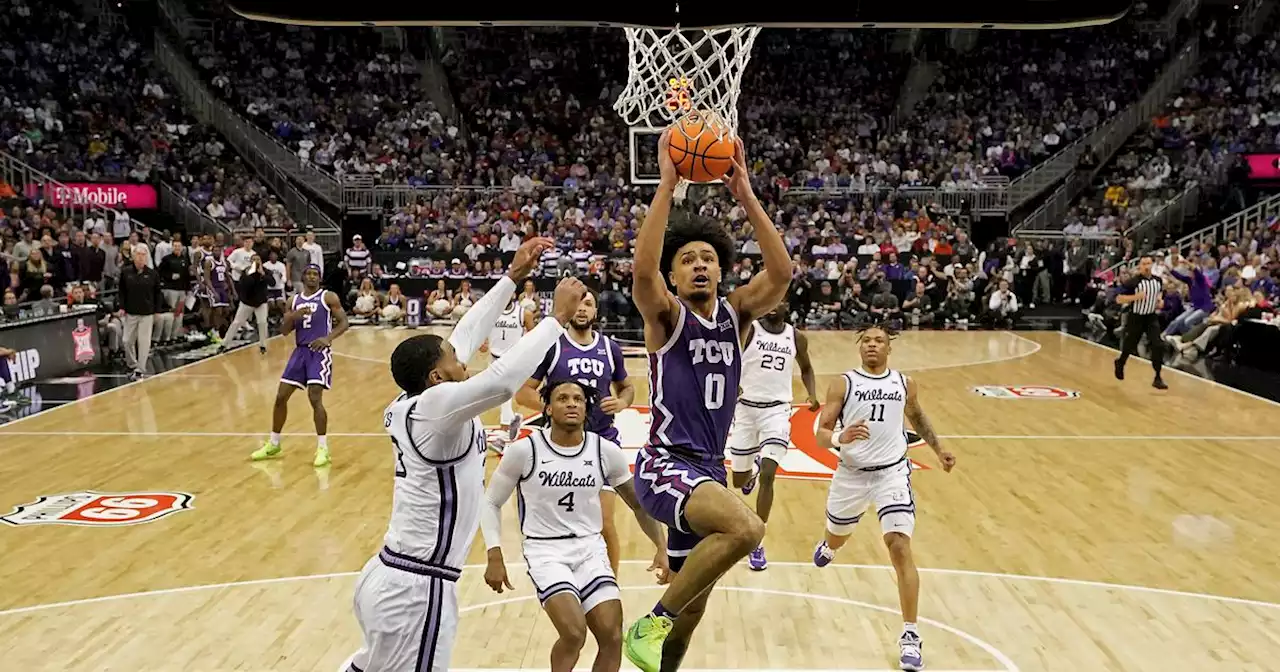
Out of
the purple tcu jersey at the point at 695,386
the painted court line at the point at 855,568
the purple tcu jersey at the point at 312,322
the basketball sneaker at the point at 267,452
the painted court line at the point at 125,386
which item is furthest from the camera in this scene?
the painted court line at the point at 125,386

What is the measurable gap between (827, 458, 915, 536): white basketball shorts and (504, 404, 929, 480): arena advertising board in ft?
8.86

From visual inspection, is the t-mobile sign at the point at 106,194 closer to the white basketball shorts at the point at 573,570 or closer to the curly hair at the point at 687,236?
the white basketball shorts at the point at 573,570

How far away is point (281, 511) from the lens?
8.90 meters

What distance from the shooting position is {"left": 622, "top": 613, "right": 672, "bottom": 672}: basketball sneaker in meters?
4.17

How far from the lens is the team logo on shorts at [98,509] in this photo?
28.2 feet

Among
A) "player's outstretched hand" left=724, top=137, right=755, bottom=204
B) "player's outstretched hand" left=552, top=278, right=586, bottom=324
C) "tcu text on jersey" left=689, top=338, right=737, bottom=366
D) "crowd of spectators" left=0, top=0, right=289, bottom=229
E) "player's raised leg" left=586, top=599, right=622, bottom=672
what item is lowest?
"player's raised leg" left=586, top=599, right=622, bottom=672

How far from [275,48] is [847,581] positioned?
94.7 feet

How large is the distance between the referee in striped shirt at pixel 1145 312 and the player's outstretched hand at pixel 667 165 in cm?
1142

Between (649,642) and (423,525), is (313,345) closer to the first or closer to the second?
(423,525)

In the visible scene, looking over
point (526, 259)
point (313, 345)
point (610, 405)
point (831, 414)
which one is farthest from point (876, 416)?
point (313, 345)

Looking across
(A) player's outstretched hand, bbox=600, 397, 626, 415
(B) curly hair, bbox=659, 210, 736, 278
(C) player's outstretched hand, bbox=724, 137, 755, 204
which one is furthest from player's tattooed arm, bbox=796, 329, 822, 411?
(C) player's outstretched hand, bbox=724, 137, 755, 204

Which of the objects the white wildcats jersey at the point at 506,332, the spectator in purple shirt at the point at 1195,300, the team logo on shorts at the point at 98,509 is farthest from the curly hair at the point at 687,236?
the spectator in purple shirt at the point at 1195,300

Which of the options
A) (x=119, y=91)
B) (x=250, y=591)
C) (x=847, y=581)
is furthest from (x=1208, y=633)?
(x=119, y=91)

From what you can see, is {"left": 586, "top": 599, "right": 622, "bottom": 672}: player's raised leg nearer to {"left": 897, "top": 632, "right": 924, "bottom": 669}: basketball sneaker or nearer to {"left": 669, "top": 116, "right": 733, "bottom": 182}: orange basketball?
{"left": 897, "top": 632, "right": 924, "bottom": 669}: basketball sneaker
